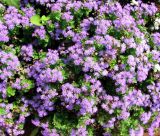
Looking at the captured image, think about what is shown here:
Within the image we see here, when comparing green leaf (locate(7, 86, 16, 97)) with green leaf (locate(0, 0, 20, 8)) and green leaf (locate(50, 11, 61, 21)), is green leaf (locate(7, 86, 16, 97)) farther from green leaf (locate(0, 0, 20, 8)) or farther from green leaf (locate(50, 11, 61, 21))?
green leaf (locate(0, 0, 20, 8))

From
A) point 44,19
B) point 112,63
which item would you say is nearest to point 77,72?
point 112,63

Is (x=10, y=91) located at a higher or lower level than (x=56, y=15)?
lower

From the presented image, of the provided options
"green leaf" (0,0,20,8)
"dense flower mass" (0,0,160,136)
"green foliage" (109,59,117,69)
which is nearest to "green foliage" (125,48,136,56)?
"dense flower mass" (0,0,160,136)

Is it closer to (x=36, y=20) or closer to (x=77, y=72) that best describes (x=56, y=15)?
(x=36, y=20)

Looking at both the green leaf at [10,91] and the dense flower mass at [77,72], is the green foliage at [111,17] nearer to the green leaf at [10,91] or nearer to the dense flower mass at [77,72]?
the dense flower mass at [77,72]

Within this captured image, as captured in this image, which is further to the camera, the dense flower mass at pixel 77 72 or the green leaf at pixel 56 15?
the green leaf at pixel 56 15

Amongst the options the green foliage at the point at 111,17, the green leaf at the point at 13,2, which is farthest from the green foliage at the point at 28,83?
the green foliage at the point at 111,17

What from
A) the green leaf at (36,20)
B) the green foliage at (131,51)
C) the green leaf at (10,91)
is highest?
the green leaf at (36,20)

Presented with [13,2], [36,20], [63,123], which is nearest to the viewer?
[63,123]

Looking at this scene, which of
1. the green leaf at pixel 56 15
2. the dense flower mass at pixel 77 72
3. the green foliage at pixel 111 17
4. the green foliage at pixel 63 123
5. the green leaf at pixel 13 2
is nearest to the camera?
the dense flower mass at pixel 77 72
